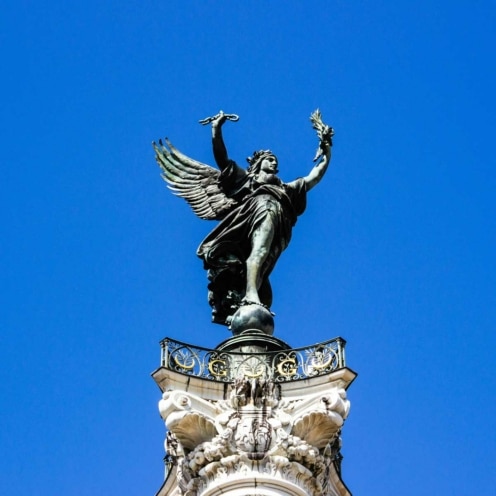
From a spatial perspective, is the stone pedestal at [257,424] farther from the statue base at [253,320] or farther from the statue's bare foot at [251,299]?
the statue's bare foot at [251,299]

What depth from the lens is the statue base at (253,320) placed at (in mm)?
28172

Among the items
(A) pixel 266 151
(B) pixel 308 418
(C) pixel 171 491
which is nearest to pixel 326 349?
(B) pixel 308 418

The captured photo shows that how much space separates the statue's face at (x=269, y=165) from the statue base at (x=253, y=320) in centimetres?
364

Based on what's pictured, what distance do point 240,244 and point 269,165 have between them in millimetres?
1920

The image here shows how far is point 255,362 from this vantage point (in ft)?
87.4

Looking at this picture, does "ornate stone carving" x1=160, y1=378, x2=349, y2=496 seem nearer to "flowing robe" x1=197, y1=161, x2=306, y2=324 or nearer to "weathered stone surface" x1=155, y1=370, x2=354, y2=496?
"weathered stone surface" x1=155, y1=370, x2=354, y2=496

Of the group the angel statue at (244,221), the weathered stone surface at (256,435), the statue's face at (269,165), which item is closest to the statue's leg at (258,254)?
the angel statue at (244,221)

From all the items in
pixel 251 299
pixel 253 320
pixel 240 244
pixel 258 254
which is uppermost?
pixel 240 244

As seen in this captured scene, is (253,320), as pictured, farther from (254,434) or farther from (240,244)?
(254,434)

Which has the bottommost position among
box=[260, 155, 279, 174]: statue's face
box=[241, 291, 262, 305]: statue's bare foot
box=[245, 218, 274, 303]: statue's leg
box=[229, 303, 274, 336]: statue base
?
box=[229, 303, 274, 336]: statue base

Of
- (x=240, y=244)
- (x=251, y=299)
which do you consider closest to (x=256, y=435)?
(x=251, y=299)

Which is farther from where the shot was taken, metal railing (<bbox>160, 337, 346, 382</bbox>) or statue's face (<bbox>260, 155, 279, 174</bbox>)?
statue's face (<bbox>260, 155, 279, 174</bbox>)

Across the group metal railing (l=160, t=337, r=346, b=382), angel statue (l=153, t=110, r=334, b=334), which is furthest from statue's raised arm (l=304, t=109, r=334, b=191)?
metal railing (l=160, t=337, r=346, b=382)

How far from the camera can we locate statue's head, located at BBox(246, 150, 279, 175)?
31.0 metres
